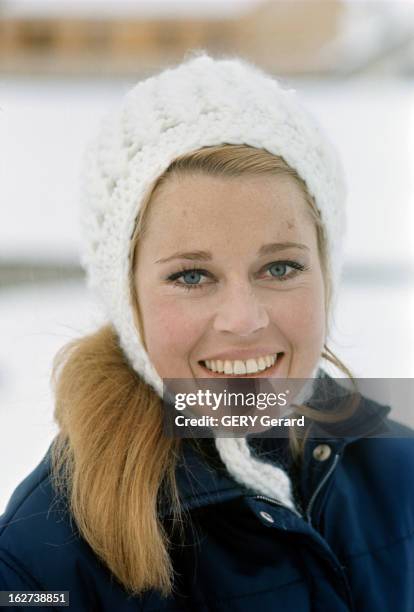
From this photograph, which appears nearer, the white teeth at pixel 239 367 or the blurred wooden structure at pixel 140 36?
the white teeth at pixel 239 367

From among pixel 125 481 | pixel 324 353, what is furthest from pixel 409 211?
pixel 125 481

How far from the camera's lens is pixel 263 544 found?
645 mm

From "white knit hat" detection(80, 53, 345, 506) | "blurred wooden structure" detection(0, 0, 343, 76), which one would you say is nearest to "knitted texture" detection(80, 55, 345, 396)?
"white knit hat" detection(80, 53, 345, 506)

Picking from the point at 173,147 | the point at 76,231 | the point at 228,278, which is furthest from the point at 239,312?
the point at 76,231

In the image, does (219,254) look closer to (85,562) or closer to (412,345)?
(85,562)

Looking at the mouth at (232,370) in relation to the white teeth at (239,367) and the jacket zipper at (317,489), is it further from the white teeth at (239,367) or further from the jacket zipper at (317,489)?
the jacket zipper at (317,489)

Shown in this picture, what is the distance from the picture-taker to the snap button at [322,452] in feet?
2.35

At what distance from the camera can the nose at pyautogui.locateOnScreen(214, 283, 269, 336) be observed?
610 millimetres

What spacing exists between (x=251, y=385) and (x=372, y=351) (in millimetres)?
267

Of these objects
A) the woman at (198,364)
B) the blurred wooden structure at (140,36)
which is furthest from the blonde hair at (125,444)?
the blurred wooden structure at (140,36)

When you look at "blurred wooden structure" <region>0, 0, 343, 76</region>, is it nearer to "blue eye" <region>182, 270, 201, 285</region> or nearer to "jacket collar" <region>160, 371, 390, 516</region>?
"blue eye" <region>182, 270, 201, 285</region>

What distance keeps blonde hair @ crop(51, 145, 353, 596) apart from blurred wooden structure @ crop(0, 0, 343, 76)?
0.33 meters

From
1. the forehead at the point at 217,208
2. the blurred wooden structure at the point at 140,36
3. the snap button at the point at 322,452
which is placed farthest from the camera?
the blurred wooden structure at the point at 140,36

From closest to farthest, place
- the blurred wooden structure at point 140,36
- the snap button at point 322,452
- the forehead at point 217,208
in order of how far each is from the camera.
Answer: the forehead at point 217,208 → the snap button at point 322,452 → the blurred wooden structure at point 140,36
